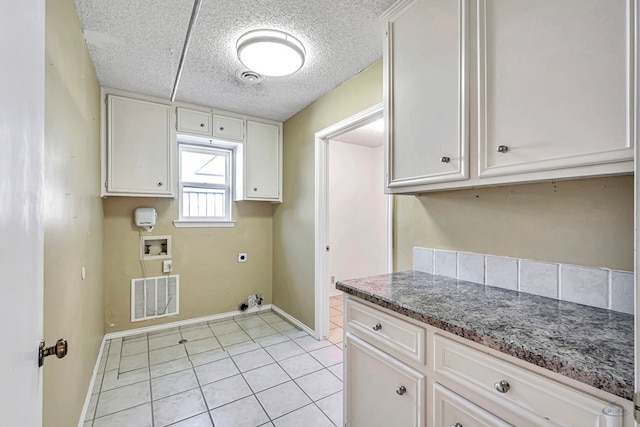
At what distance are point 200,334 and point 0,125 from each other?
291 centimetres

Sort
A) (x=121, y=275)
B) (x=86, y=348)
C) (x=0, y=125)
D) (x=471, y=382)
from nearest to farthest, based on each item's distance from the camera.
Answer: (x=0, y=125), (x=471, y=382), (x=86, y=348), (x=121, y=275)

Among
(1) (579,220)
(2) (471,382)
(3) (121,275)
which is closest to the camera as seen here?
(2) (471,382)

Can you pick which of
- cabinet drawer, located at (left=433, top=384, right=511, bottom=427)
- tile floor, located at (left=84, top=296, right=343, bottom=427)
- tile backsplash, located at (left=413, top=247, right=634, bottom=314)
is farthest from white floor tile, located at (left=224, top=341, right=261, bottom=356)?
cabinet drawer, located at (left=433, top=384, right=511, bottom=427)

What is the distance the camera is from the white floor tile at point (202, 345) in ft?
8.61

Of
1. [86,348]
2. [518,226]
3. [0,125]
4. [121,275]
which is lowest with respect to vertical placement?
[86,348]

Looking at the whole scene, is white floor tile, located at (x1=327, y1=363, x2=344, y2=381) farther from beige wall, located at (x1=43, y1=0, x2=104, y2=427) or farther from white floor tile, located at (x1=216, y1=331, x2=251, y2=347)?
beige wall, located at (x1=43, y1=0, x2=104, y2=427)

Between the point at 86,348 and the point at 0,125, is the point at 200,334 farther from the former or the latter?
the point at 0,125

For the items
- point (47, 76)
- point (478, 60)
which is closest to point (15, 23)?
point (47, 76)

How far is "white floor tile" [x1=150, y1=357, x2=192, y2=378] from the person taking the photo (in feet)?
7.42

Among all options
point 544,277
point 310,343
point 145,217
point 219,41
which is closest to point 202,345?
point 310,343

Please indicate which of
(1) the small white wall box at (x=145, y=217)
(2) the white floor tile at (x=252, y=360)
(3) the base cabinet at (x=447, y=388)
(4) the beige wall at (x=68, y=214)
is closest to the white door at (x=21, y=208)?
(4) the beige wall at (x=68, y=214)

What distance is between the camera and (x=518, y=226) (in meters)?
1.35

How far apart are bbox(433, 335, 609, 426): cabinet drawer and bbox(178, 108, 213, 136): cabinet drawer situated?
3.01 meters

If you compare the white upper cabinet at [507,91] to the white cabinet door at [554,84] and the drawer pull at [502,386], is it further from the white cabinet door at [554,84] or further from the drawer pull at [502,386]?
the drawer pull at [502,386]
